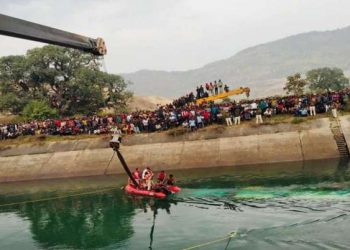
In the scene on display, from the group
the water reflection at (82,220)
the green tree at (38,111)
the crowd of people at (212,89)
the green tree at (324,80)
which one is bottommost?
the water reflection at (82,220)

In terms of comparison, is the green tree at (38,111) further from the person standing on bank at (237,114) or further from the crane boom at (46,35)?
the crane boom at (46,35)

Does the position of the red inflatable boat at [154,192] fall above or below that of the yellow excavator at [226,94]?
below

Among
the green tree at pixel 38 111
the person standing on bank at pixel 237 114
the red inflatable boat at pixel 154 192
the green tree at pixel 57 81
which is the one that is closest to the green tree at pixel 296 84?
the green tree at pixel 57 81

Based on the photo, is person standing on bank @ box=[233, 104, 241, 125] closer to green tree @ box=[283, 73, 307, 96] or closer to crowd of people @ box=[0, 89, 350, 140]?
crowd of people @ box=[0, 89, 350, 140]

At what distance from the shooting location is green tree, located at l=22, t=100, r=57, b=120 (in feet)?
223

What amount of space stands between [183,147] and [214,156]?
3241 mm

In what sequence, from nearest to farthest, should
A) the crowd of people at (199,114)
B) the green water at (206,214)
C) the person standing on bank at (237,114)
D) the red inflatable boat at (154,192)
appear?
the green water at (206,214) < the red inflatable boat at (154,192) < the crowd of people at (199,114) < the person standing on bank at (237,114)

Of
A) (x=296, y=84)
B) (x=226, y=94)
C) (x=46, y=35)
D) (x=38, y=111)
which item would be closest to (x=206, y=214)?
(x=46, y=35)

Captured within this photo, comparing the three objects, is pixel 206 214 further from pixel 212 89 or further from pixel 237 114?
pixel 212 89

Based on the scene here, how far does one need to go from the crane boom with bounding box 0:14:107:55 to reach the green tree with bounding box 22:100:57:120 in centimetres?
4978

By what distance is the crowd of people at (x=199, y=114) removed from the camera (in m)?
43.1

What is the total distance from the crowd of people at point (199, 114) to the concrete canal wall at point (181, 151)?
1302mm

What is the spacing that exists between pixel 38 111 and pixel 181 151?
31.3m

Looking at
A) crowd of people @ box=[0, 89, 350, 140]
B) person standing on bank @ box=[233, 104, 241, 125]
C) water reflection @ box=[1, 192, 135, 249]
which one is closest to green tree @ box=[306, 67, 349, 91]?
crowd of people @ box=[0, 89, 350, 140]
